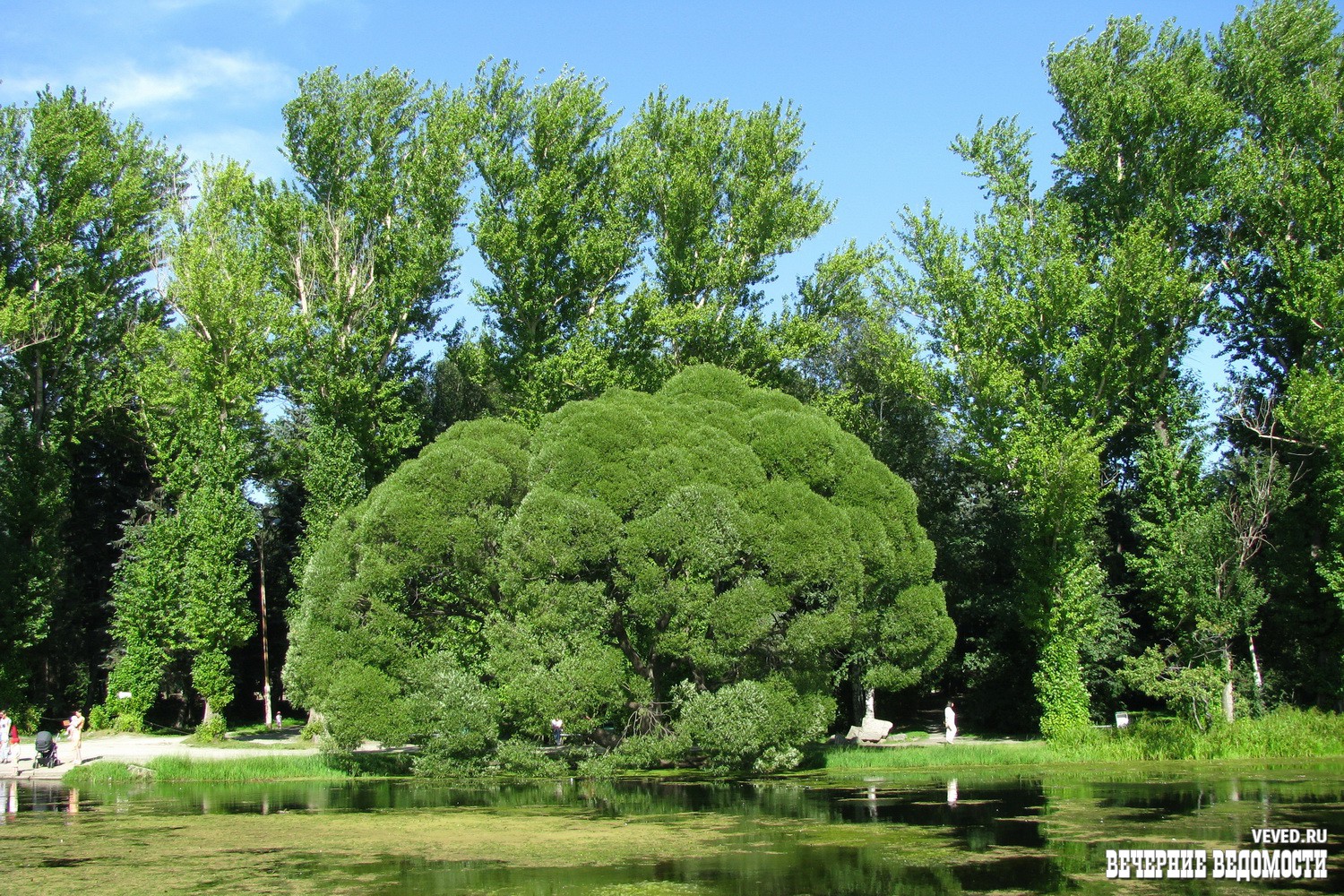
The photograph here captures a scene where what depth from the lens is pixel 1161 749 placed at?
27516mm

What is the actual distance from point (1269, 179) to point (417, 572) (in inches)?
1186

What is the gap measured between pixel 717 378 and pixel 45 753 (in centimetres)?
2126

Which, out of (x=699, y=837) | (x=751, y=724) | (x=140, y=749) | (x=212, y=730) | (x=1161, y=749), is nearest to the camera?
(x=699, y=837)

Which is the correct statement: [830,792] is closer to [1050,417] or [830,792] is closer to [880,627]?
[880,627]

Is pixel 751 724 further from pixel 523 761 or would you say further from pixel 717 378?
pixel 717 378

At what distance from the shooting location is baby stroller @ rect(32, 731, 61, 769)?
1131 inches

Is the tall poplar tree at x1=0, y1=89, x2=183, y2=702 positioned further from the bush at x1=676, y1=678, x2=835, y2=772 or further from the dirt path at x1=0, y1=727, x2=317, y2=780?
the bush at x1=676, y1=678, x2=835, y2=772

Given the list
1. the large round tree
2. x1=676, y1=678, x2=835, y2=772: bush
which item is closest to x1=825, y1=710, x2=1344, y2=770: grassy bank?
the large round tree

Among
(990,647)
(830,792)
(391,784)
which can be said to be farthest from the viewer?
(990,647)

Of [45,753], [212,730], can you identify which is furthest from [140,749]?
[212,730]

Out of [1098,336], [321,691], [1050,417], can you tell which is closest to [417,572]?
[321,691]

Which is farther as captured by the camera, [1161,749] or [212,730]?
[212,730]

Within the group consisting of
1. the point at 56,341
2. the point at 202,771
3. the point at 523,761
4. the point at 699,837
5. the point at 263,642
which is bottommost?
the point at 202,771

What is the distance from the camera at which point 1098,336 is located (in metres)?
34.4
